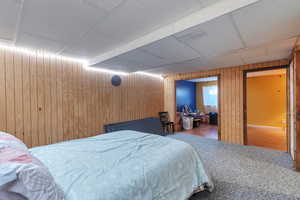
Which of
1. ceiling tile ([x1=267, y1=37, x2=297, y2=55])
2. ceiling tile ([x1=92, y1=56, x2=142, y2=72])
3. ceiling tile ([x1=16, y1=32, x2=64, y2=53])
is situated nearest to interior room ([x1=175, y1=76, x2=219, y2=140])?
ceiling tile ([x1=92, y1=56, x2=142, y2=72])

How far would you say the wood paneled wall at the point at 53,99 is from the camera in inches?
96.5

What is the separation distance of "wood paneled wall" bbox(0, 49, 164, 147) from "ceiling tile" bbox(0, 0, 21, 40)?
2.06ft

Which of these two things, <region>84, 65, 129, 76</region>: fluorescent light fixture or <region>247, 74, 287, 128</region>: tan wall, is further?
<region>247, 74, 287, 128</region>: tan wall

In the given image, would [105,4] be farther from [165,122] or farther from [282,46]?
[165,122]

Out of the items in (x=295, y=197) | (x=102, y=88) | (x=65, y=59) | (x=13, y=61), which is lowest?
(x=295, y=197)

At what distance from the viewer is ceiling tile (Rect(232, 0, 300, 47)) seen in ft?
4.39

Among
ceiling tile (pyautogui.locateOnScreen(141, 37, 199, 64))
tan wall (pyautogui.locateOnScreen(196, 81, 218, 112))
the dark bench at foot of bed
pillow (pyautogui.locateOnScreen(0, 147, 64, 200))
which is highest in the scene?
ceiling tile (pyautogui.locateOnScreen(141, 37, 199, 64))

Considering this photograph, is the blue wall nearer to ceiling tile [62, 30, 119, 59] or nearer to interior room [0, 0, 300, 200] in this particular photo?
interior room [0, 0, 300, 200]

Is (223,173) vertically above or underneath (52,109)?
underneath

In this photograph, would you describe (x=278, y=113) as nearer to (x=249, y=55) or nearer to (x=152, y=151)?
(x=249, y=55)

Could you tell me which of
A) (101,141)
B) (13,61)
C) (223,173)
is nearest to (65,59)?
(13,61)

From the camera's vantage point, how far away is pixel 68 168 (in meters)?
1.25

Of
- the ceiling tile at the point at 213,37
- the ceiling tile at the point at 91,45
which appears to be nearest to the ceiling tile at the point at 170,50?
the ceiling tile at the point at 213,37

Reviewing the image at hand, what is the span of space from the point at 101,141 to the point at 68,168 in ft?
2.71
